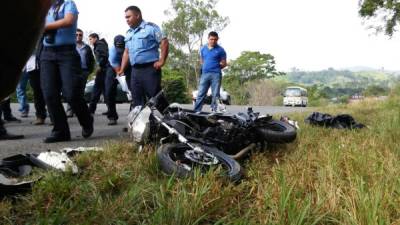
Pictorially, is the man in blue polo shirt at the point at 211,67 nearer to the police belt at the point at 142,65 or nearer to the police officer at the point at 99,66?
the police officer at the point at 99,66

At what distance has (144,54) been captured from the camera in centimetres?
591

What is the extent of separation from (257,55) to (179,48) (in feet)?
57.5

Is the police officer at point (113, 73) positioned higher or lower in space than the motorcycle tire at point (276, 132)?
higher

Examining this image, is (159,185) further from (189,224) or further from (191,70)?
(191,70)

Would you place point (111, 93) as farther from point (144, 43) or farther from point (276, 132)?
point (276, 132)

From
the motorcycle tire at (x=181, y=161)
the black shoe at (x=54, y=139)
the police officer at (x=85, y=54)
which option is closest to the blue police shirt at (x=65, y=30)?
the black shoe at (x=54, y=139)

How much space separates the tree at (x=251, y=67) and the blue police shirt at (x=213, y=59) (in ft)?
155

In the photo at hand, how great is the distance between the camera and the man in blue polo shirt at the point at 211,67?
8.76m

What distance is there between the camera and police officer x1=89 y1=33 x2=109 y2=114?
30.3 ft

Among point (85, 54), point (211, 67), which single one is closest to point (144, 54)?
point (211, 67)

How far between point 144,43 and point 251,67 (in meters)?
52.5

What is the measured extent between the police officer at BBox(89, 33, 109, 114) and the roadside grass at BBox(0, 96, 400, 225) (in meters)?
5.66

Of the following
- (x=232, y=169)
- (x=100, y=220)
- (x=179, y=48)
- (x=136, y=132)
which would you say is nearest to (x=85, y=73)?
(x=136, y=132)

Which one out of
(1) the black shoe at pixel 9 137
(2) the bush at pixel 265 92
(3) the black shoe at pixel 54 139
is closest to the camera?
(3) the black shoe at pixel 54 139
